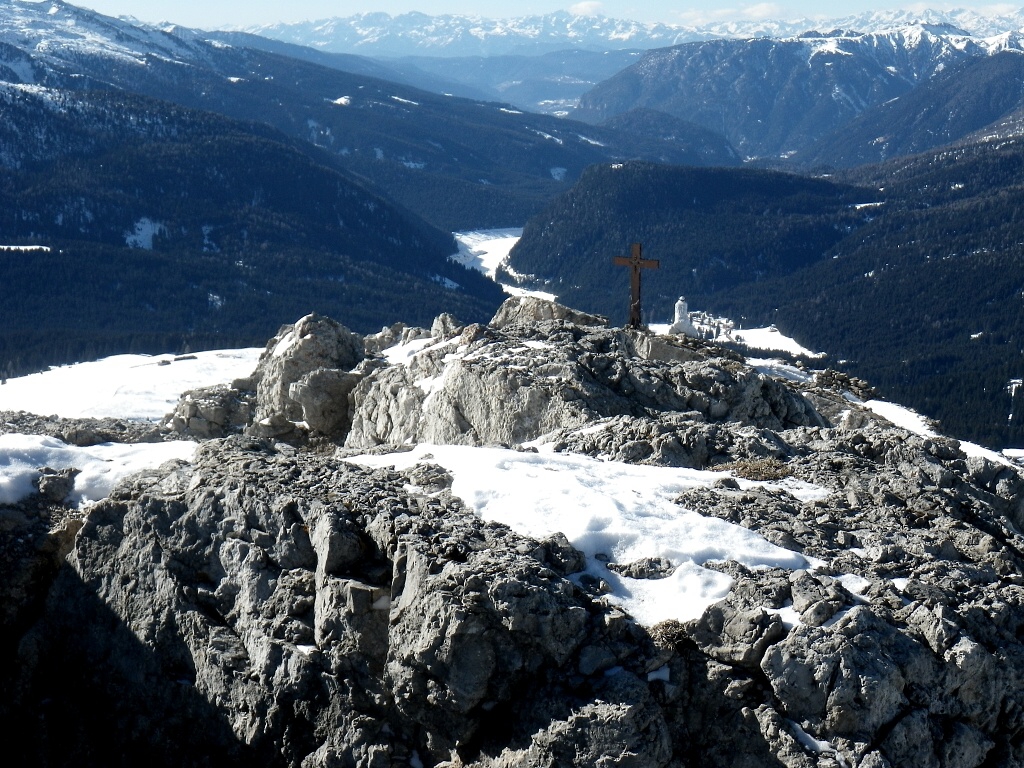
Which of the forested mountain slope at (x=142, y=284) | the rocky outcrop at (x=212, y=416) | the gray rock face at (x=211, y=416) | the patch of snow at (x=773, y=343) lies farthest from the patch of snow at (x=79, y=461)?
the patch of snow at (x=773, y=343)

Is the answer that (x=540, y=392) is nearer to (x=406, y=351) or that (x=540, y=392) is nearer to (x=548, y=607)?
(x=406, y=351)

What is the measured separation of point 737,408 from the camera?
28.1 m

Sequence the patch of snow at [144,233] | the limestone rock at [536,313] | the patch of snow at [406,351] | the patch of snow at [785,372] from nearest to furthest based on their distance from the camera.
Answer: the patch of snow at [406,351]
the limestone rock at [536,313]
the patch of snow at [785,372]
the patch of snow at [144,233]

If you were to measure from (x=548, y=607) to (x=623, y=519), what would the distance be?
9.11 feet

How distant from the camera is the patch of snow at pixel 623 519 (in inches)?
666

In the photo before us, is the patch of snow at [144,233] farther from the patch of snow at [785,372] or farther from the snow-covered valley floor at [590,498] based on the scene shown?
the snow-covered valley floor at [590,498]

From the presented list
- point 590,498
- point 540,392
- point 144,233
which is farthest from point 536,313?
point 144,233

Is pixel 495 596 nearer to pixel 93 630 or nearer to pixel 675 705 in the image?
pixel 675 705

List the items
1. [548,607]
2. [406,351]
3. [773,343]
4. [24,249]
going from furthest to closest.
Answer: [773,343]
[24,249]
[406,351]
[548,607]

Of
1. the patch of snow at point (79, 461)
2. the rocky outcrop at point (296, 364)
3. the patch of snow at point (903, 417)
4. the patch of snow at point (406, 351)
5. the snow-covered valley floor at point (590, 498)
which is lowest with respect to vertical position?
the patch of snow at point (903, 417)

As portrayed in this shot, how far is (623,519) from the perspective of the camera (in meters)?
18.4

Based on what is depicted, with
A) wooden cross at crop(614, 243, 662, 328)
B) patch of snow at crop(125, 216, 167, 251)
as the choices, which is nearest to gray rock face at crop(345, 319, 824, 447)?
wooden cross at crop(614, 243, 662, 328)

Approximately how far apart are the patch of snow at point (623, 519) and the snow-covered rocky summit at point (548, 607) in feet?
0.17

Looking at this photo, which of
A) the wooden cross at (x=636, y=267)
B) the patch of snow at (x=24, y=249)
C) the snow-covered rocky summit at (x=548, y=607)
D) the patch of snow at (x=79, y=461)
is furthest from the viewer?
the patch of snow at (x=24, y=249)
